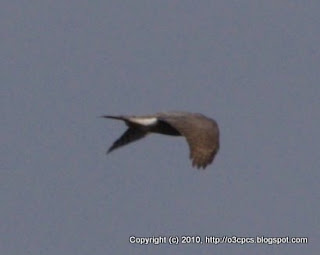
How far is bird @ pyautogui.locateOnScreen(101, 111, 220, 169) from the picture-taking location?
38219 millimetres

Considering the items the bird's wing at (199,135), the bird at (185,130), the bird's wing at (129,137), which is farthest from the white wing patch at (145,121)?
the bird's wing at (129,137)

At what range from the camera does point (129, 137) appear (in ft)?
143

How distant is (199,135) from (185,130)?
0.67m

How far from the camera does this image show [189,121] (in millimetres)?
40031

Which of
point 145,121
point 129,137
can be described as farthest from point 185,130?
point 129,137

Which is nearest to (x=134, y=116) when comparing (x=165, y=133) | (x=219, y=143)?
(x=165, y=133)

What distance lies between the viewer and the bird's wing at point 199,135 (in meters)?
38.0

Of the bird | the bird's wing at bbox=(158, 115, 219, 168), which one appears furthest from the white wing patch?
the bird's wing at bbox=(158, 115, 219, 168)

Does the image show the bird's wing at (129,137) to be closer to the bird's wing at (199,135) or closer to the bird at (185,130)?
the bird at (185,130)

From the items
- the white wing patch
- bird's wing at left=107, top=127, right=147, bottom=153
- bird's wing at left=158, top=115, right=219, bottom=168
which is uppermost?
bird's wing at left=107, top=127, right=147, bottom=153

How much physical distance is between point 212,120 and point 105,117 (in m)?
2.44

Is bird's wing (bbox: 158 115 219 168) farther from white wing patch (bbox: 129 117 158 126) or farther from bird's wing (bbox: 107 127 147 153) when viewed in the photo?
bird's wing (bbox: 107 127 147 153)

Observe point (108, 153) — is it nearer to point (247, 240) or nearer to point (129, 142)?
point (129, 142)

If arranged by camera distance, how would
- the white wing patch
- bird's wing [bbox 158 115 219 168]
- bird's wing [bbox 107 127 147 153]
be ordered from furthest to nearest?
1. bird's wing [bbox 107 127 147 153]
2. the white wing patch
3. bird's wing [bbox 158 115 219 168]
